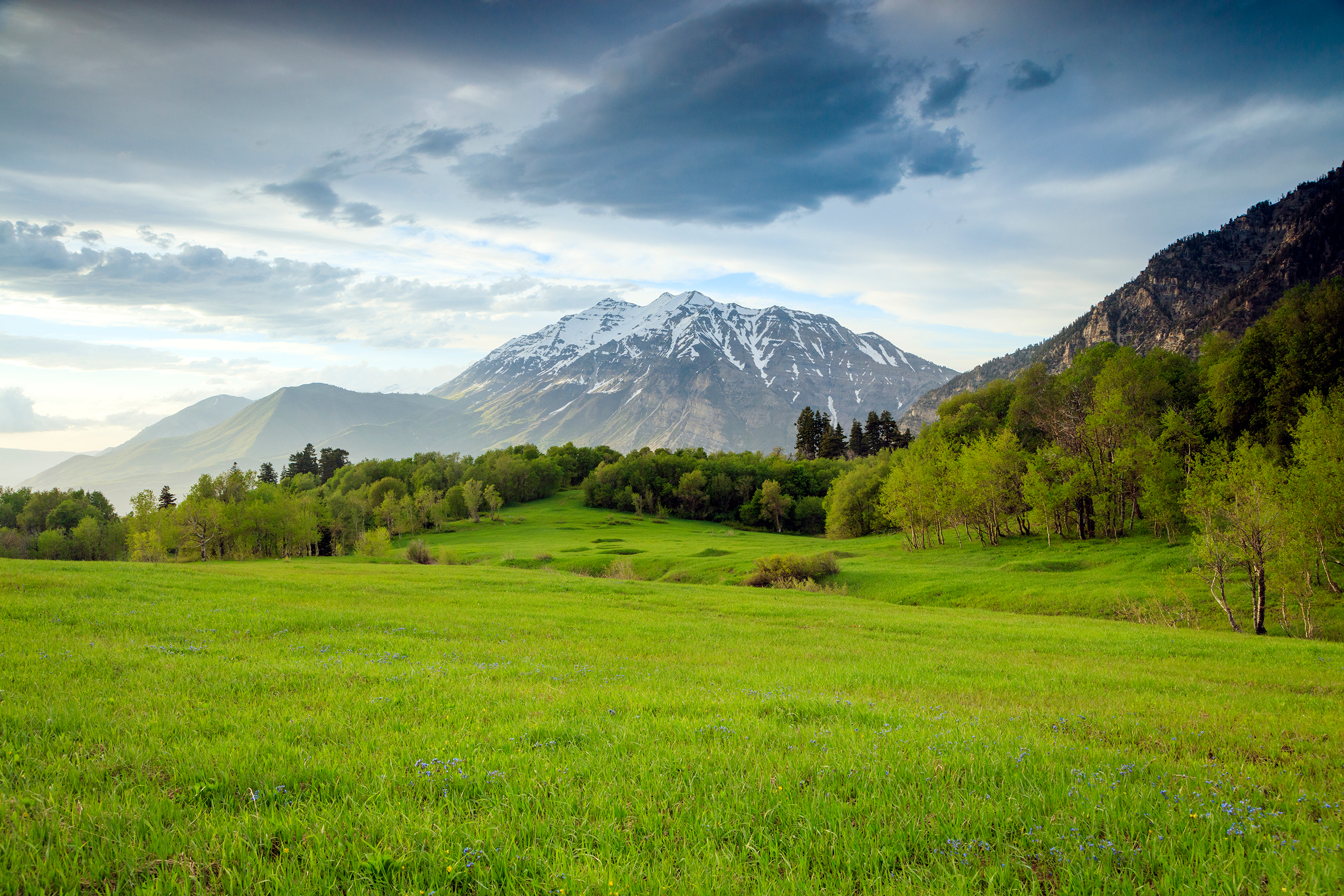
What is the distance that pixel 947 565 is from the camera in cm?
5834

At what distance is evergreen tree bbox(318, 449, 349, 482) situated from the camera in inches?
6147

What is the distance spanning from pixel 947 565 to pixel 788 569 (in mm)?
16844

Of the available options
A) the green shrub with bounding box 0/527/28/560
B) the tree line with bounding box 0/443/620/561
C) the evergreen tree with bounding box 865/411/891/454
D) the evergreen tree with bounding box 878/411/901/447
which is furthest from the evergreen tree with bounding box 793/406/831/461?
the green shrub with bounding box 0/527/28/560

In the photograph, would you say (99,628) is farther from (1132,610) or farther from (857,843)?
(1132,610)

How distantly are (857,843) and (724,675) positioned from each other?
7.77 m

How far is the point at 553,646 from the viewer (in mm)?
15367

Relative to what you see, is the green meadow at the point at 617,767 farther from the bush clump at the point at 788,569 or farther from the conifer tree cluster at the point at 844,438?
the conifer tree cluster at the point at 844,438

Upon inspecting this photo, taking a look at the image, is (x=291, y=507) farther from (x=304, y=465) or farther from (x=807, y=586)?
(x=304, y=465)

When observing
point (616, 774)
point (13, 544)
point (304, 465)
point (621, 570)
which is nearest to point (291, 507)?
point (13, 544)

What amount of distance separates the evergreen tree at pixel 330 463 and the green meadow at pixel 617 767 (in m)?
159

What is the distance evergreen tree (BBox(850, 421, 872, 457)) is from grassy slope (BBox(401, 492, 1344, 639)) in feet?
196

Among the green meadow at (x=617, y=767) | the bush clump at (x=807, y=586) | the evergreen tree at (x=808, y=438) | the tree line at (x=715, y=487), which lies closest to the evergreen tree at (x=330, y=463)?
the tree line at (x=715, y=487)

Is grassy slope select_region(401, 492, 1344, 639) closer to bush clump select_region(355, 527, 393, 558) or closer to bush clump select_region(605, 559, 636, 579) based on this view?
bush clump select_region(605, 559, 636, 579)

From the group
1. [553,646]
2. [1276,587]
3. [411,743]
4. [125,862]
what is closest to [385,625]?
[553,646]
